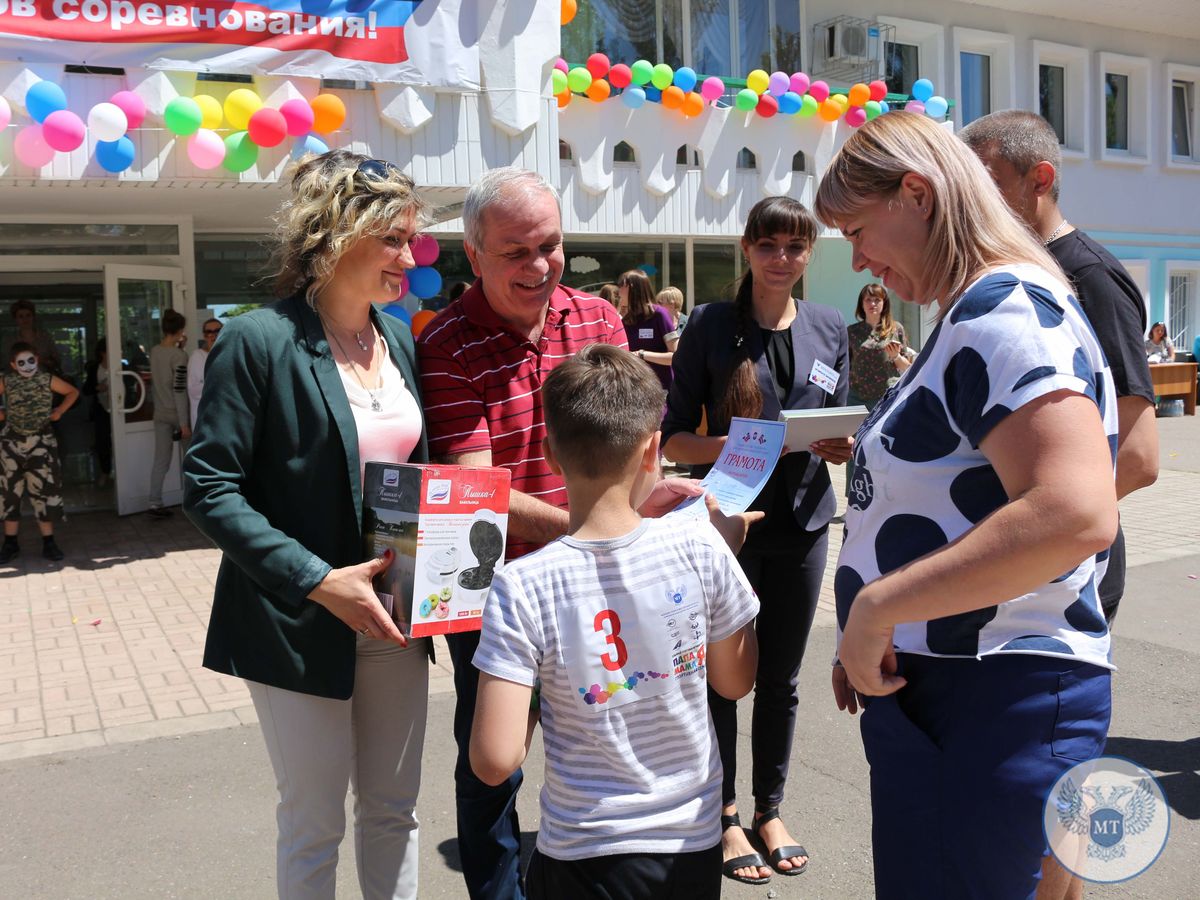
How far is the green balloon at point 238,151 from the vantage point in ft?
26.2

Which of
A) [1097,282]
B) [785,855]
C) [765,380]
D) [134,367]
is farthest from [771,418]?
[134,367]

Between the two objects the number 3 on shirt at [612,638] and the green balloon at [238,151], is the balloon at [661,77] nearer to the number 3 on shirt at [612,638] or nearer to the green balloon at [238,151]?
the green balloon at [238,151]

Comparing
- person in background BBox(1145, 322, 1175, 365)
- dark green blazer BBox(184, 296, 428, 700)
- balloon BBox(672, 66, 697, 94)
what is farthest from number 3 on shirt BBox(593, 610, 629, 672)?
person in background BBox(1145, 322, 1175, 365)

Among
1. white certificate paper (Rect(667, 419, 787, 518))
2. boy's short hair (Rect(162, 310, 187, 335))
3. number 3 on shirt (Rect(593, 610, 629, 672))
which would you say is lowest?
number 3 on shirt (Rect(593, 610, 629, 672))

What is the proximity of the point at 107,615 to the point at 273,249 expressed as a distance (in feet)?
17.1

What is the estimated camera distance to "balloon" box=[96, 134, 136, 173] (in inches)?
299

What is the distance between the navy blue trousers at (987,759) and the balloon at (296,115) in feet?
24.8

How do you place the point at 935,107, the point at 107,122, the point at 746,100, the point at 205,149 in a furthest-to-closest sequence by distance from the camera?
the point at 935,107 < the point at 746,100 < the point at 205,149 < the point at 107,122

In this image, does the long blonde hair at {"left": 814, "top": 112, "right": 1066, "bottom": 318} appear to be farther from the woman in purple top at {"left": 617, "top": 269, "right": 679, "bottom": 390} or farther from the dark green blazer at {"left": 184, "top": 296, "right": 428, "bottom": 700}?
the woman in purple top at {"left": 617, "top": 269, "right": 679, "bottom": 390}

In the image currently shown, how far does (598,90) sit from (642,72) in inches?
26.0

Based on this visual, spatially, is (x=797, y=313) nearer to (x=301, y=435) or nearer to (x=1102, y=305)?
(x=1102, y=305)

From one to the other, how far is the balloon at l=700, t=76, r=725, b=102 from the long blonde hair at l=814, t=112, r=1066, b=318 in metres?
11.5

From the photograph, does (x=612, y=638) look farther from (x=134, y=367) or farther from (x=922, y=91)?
(x=922, y=91)

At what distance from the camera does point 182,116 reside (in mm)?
7621
